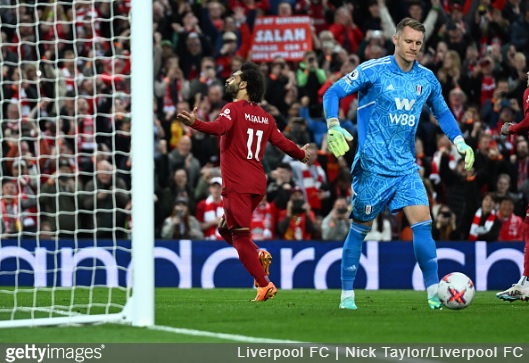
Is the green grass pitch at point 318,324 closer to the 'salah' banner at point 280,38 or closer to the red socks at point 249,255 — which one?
the red socks at point 249,255

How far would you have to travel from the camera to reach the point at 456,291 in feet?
29.9

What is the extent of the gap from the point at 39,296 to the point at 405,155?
14.9 ft

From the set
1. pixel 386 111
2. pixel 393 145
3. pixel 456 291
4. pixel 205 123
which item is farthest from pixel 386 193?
pixel 205 123

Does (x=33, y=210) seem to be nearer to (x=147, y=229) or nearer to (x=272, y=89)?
(x=272, y=89)

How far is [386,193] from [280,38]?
9.39 meters

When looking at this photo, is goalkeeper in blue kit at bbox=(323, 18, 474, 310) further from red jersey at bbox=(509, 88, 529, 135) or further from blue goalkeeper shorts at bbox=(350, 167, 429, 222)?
red jersey at bbox=(509, 88, 529, 135)

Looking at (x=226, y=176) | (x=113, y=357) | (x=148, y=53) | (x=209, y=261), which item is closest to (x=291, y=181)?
(x=209, y=261)

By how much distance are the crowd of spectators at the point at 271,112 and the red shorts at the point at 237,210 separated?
15.3 ft

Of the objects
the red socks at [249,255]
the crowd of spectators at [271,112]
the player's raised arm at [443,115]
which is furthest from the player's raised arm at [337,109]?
the crowd of spectators at [271,112]

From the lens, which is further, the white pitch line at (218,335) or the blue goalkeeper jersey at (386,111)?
the blue goalkeeper jersey at (386,111)

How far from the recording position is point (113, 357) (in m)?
6.36

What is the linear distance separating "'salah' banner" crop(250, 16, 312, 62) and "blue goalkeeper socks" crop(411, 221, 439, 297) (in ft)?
30.6

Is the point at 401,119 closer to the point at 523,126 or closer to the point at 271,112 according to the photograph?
the point at 523,126

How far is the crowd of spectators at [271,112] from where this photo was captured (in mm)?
15648
